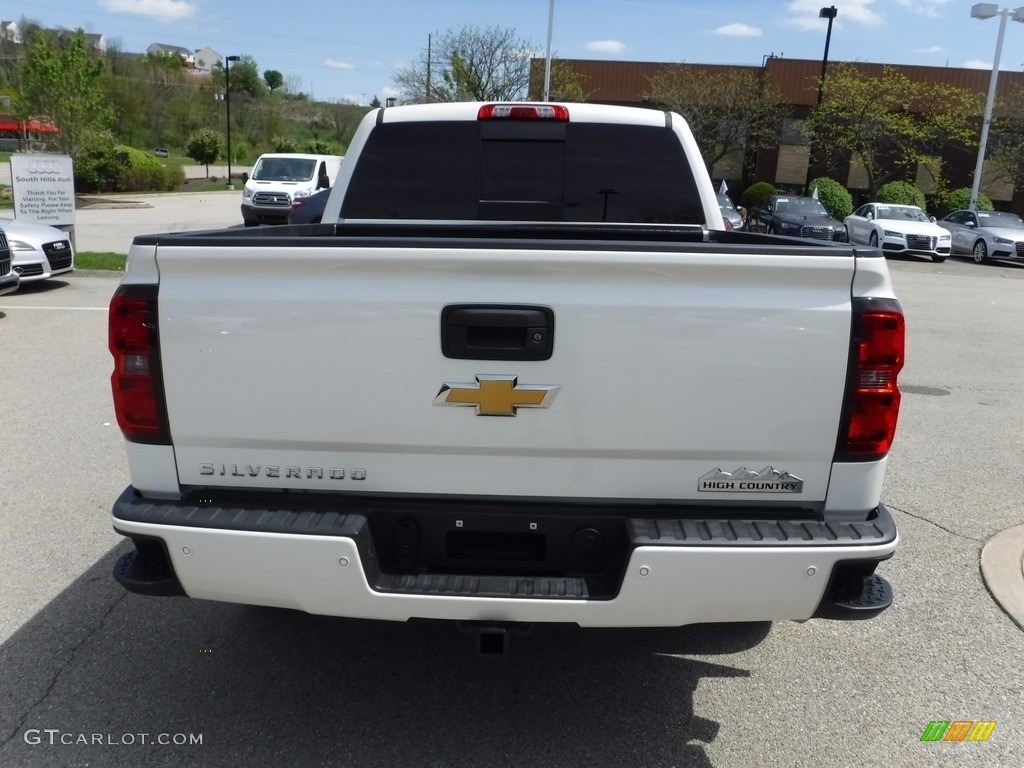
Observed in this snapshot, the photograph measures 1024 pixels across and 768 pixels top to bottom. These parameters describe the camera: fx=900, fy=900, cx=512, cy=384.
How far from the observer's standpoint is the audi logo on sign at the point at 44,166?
14234 mm

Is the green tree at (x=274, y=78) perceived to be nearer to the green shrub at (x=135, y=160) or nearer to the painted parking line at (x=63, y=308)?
the green shrub at (x=135, y=160)

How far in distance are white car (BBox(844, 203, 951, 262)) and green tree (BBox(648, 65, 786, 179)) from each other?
48.0ft

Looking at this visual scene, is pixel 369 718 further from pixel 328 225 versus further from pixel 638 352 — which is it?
pixel 328 225

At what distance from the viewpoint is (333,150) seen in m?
61.6

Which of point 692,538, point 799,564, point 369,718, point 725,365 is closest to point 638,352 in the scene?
point 725,365

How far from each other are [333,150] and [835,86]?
3553 centimetres

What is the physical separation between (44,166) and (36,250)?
2781 mm

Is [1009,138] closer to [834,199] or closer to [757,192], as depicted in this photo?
[834,199]

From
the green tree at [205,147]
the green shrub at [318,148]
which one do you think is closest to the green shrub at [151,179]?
the green tree at [205,147]

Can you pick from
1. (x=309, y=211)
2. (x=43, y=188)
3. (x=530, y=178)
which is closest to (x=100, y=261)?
(x=43, y=188)

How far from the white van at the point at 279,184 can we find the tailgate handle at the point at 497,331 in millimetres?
24672

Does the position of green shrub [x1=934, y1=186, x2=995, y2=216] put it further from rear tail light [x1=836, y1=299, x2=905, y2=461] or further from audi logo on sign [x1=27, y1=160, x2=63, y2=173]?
rear tail light [x1=836, y1=299, x2=905, y2=461]

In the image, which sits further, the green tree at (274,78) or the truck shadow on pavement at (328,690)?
the green tree at (274,78)

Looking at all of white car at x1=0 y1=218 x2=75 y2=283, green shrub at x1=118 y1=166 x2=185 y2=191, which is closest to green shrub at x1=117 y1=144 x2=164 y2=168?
green shrub at x1=118 y1=166 x2=185 y2=191
